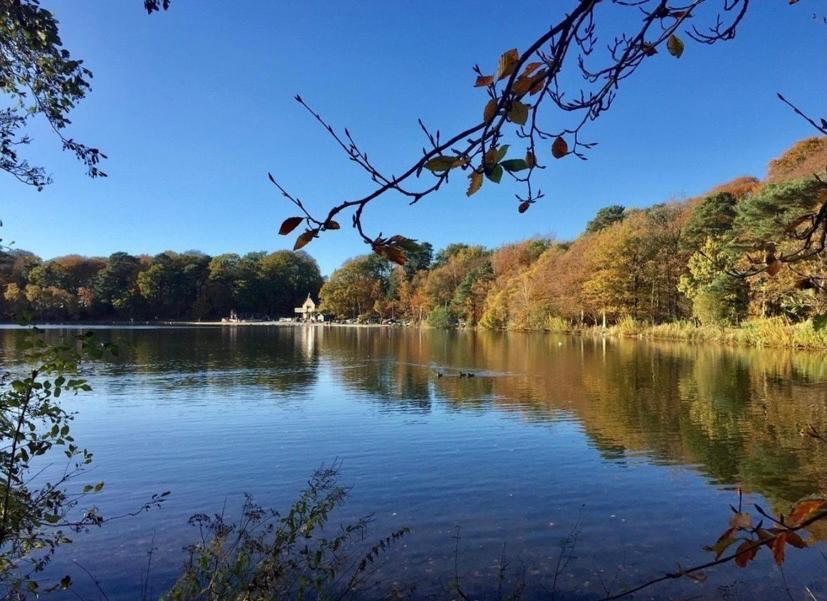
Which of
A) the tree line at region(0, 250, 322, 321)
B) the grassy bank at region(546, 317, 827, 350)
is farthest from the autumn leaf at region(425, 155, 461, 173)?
the tree line at region(0, 250, 322, 321)

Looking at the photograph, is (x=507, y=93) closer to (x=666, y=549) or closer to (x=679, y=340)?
(x=666, y=549)

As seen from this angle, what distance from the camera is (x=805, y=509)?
1305 millimetres

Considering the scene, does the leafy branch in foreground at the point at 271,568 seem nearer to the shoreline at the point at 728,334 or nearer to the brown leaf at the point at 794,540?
the brown leaf at the point at 794,540

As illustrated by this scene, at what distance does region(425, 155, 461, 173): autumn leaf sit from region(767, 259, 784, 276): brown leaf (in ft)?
2.71

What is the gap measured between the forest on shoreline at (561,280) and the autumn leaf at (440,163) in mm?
163

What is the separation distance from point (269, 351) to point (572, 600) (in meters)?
32.4

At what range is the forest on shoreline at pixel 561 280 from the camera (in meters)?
23.7

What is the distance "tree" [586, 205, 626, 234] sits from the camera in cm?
6053

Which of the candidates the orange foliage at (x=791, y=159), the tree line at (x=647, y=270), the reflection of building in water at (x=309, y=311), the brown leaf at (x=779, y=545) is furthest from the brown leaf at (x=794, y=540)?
the reflection of building in water at (x=309, y=311)

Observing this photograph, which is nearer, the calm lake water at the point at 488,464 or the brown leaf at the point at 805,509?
the brown leaf at the point at 805,509

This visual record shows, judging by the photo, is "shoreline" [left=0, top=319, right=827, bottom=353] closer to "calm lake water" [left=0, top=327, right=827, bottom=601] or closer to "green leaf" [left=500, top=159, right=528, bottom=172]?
"calm lake water" [left=0, top=327, right=827, bottom=601]

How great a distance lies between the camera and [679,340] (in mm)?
39469

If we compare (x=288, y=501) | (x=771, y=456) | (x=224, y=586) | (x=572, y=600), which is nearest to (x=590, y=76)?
(x=224, y=586)

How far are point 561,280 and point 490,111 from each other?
54173 millimetres
